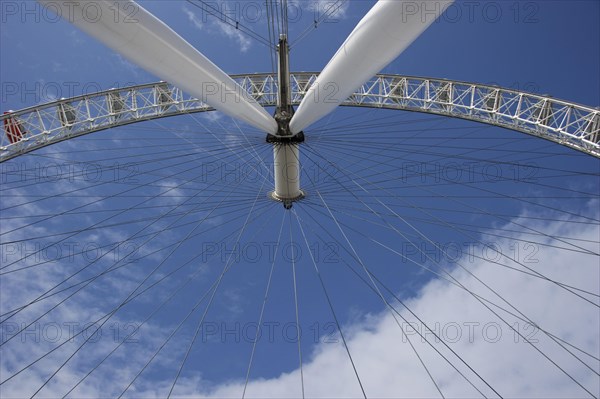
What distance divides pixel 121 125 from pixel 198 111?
3.76 m

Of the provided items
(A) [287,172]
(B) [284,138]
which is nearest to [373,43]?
(B) [284,138]

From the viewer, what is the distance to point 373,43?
8.14 meters

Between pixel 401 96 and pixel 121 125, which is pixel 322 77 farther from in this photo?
pixel 121 125

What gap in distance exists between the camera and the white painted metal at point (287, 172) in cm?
1538

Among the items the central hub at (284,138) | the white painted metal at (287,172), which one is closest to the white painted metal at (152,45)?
the central hub at (284,138)

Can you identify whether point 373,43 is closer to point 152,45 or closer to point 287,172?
point 152,45

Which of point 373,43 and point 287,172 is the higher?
point 373,43

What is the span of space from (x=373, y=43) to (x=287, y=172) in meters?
8.74

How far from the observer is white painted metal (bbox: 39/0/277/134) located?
707 centimetres

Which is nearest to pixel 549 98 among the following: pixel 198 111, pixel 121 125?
pixel 198 111

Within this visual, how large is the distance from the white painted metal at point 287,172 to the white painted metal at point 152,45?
487 centimetres

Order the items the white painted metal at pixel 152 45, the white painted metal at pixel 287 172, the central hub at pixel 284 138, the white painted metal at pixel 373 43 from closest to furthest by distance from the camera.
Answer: the white painted metal at pixel 152 45 → the white painted metal at pixel 373 43 → the central hub at pixel 284 138 → the white painted metal at pixel 287 172

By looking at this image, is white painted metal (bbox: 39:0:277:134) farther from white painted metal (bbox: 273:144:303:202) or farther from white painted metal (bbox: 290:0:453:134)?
white painted metal (bbox: 273:144:303:202)

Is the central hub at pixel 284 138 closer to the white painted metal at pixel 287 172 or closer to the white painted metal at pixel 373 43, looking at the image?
the white painted metal at pixel 287 172
